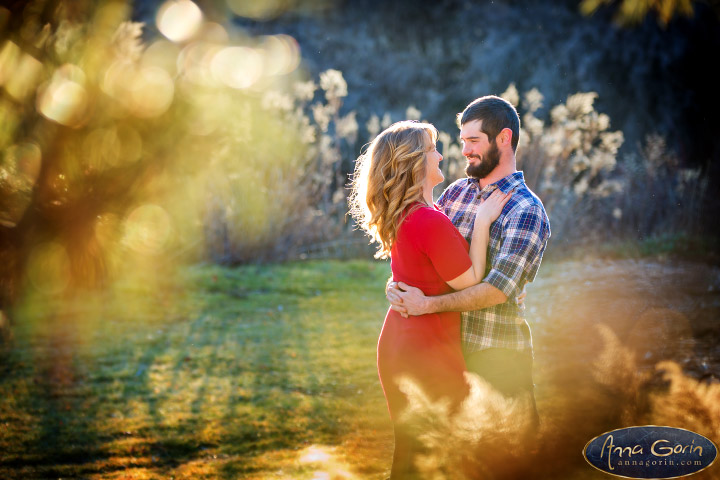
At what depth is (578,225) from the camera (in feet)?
31.5

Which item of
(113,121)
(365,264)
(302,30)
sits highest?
(302,30)

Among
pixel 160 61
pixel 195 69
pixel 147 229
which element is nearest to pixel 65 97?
pixel 160 61

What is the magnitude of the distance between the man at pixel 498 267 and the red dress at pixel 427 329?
66mm

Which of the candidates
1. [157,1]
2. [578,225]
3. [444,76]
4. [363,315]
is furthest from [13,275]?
[444,76]

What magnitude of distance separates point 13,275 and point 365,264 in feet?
13.8

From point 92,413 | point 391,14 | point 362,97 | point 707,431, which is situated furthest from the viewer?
point 391,14

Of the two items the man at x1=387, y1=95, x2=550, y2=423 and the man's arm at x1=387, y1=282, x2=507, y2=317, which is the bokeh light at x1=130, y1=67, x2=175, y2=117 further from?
the man's arm at x1=387, y1=282, x2=507, y2=317

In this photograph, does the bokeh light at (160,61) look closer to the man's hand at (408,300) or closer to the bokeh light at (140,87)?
the bokeh light at (140,87)

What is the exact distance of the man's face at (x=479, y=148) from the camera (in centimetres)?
295

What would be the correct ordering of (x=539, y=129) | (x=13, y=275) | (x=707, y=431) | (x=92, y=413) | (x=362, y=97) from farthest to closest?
(x=362, y=97) → (x=539, y=129) → (x=13, y=275) → (x=92, y=413) → (x=707, y=431)

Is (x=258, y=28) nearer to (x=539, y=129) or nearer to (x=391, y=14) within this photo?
(x=391, y=14)

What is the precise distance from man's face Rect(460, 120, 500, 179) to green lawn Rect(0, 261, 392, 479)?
6.04 feet

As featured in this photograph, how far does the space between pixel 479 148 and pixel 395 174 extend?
0.44m

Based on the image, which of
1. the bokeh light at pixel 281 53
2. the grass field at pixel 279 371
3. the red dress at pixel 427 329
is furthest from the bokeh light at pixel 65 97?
the bokeh light at pixel 281 53
